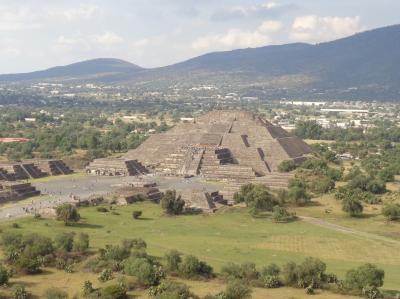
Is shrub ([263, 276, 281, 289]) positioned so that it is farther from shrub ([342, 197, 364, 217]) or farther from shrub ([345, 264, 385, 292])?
shrub ([342, 197, 364, 217])

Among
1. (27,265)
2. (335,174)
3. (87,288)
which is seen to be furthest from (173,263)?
(335,174)

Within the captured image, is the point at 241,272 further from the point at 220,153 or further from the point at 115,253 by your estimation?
the point at 220,153

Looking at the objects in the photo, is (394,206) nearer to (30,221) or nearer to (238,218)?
(238,218)

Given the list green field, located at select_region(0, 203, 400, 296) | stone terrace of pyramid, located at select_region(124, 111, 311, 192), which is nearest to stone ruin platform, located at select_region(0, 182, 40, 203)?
green field, located at select_region(0, 203, 400, 296)

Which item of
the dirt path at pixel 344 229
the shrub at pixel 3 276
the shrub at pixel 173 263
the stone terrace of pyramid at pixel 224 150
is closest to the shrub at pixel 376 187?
the stone terrace of pyramid at pixel 224 150

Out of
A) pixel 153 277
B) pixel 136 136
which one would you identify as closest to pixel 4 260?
pixel 153 277
